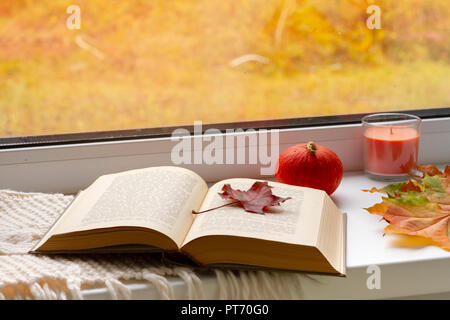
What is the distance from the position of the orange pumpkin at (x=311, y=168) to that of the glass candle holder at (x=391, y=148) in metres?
0.13

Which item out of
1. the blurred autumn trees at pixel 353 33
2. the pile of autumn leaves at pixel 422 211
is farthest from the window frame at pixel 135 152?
the pile of autumn leaves at pixel 422 211

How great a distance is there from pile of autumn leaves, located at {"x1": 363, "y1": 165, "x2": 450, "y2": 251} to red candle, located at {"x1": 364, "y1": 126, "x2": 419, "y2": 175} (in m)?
0.13

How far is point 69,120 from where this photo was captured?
111 cm

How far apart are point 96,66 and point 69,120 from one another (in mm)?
131

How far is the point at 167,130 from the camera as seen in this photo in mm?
1117

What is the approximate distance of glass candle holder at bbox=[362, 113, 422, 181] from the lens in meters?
1.02

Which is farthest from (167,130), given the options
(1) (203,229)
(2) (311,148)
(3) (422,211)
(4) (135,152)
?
(3) (422,211)

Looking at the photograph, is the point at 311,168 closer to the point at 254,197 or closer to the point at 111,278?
the point at 254,197

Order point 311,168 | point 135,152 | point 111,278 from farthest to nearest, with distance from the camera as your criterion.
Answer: point 135,152
point 311,168
point 111,278

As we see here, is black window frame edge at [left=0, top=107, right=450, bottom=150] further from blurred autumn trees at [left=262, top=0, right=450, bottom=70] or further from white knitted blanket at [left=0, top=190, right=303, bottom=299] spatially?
white knitted blanket at [left=0, top=190, right=303, bottom=299]

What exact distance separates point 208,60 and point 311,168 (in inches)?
13.7

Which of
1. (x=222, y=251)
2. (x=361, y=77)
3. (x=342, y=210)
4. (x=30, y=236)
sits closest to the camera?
(x=222, y=251)

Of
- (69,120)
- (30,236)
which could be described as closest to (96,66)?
(69,120)
